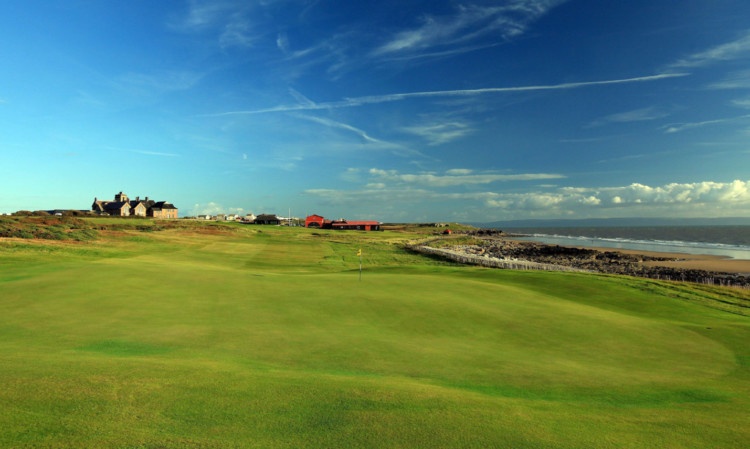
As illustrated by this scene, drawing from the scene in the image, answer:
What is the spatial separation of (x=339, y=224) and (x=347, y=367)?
139 metres

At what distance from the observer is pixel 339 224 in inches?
5807

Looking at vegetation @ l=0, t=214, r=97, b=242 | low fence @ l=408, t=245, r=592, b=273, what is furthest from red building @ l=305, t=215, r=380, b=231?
vegetation @ l=0, t=214, r=97, b=242

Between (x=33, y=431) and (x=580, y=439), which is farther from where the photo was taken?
(x=580, y=439)

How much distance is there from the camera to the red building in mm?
148250

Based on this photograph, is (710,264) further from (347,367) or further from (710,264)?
(347,367)

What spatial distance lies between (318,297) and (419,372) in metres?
9.06

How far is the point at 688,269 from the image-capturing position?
5522 centimetres

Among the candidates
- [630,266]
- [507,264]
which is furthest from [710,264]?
[507,264]

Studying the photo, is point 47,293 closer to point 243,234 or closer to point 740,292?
point 740,292

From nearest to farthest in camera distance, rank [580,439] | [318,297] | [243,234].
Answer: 1. [580,439]
2. [318,297]
3. [243,234]

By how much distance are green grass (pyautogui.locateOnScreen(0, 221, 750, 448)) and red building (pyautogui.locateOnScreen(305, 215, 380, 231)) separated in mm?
126956

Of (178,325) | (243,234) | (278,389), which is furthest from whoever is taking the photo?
(243,234)

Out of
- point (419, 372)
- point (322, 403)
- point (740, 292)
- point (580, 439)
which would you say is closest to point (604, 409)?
point (580, 439)

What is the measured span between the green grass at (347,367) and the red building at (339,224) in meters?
127
